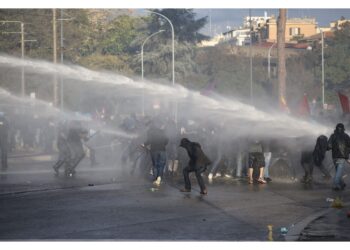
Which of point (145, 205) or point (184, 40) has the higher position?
point (184, 40)

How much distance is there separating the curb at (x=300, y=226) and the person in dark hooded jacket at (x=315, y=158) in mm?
5294

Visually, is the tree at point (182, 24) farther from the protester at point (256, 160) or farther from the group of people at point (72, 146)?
the protester at point (256, 160)

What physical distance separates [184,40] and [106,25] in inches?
407

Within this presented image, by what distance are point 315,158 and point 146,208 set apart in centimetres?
676

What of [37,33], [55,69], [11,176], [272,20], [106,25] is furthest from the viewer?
[272,20]

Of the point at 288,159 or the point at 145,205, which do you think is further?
the point at 288,159

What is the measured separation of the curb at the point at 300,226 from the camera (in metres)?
11.8

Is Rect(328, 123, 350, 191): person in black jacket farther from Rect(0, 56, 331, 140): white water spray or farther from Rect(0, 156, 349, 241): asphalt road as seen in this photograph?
Rect(0, 56, 331, 140): white water spray

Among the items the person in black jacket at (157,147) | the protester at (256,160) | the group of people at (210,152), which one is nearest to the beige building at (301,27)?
the group of people at (210,152)

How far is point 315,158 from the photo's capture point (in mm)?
20625

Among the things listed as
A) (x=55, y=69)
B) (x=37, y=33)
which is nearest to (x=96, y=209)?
(x=55, y=69)

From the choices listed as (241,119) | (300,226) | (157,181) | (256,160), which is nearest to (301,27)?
(241,119)
